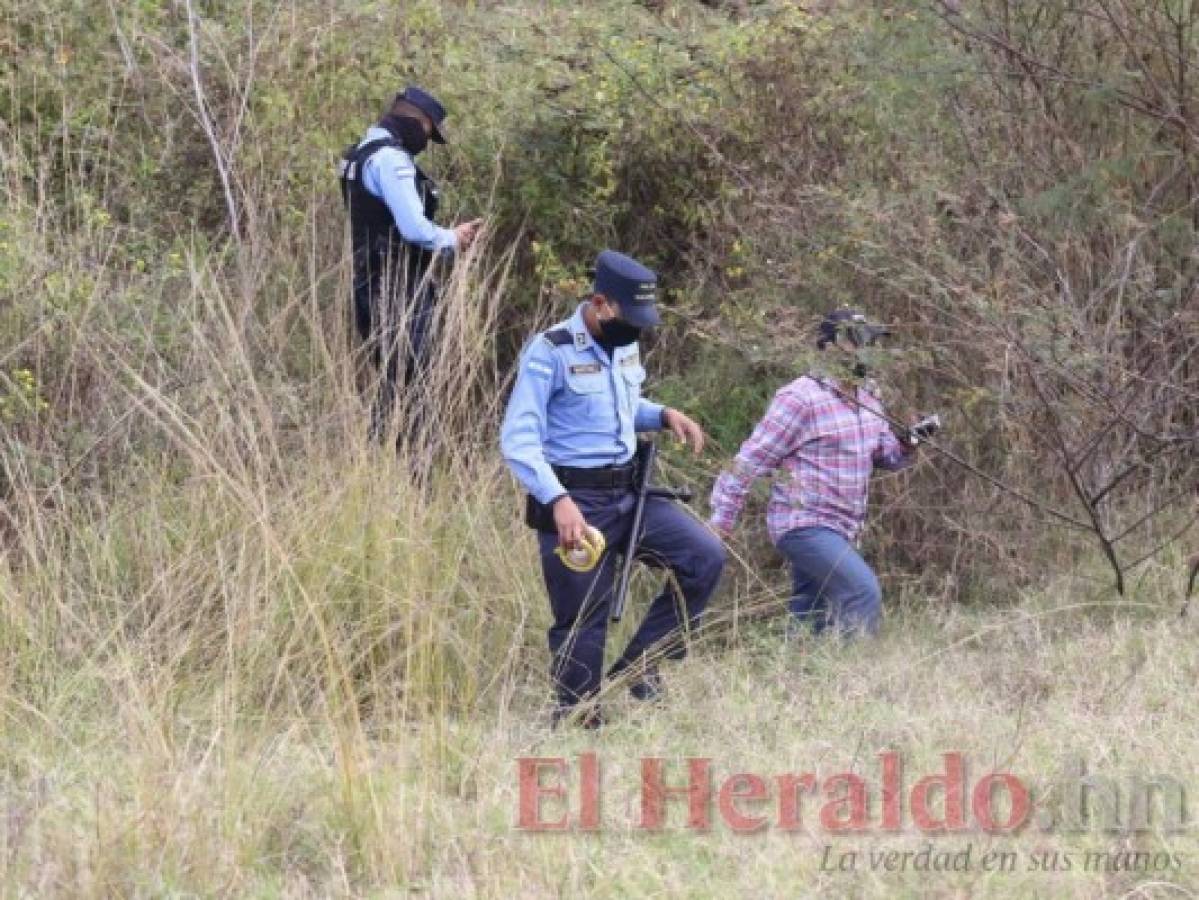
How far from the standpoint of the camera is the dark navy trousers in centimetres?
684

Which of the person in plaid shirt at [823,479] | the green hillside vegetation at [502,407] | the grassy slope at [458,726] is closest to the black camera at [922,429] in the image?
the person in plaid shirt at [823,479]

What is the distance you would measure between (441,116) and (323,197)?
1.03 meters

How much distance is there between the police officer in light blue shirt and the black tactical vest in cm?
187

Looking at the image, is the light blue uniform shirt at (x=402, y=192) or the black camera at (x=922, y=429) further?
the light blue uniform shirt at (x=402, y=192)

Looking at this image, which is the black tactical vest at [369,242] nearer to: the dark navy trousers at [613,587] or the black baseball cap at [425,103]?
the black baseball cap at [425,103]

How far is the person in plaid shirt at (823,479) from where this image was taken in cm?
781

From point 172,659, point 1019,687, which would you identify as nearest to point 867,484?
point 1019,687

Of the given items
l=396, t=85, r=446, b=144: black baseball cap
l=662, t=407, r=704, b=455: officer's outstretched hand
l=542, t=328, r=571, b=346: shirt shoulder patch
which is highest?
l=396, t=85, r=446, b=144: black baseball cap

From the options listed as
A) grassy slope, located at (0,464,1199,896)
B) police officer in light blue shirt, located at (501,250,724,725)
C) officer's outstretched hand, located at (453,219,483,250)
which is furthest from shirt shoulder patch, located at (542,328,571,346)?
officer's outstretched hand, located at (453,219,483,250)

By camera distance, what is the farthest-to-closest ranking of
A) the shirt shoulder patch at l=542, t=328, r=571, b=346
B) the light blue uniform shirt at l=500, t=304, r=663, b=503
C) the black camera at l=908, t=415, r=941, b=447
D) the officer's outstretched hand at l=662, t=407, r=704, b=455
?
the black camera at l=908, t=415, r=941, b=447 → the officer's outstretched hand at l=662, t=407, r=704, b=455 → the shirt shoulder patch at l=542, t=328, r=571, b=346 → the light blue uniform shirt at l=500, t=304, r=663, b=503

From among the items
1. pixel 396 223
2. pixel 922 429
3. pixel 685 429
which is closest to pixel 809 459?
pixel 922 429

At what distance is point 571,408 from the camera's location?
6871 mm

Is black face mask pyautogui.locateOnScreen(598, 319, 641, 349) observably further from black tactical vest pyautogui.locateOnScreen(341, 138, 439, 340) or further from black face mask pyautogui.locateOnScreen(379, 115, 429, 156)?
black face mask pyautogui.locateOnScreen(379, 115, 429, 156)

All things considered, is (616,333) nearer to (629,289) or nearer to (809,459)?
(629,289)
